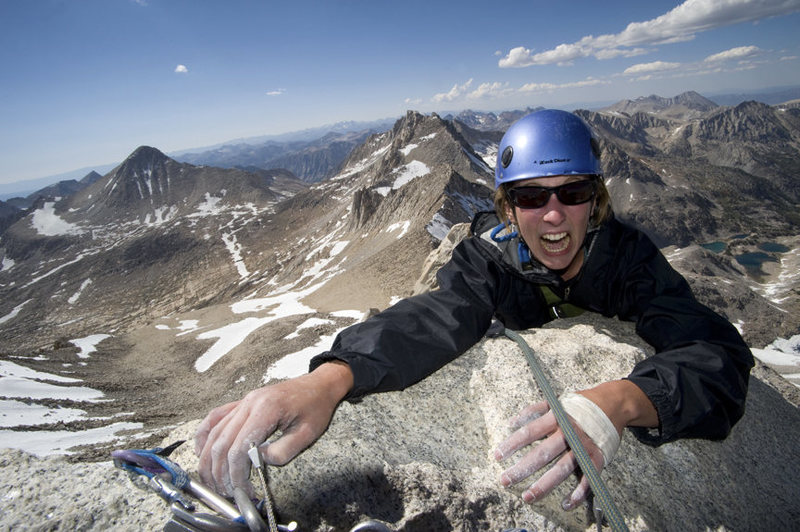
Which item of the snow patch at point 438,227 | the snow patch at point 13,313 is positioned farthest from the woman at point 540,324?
the snow patch at point 13,313

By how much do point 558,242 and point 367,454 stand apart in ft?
10.6

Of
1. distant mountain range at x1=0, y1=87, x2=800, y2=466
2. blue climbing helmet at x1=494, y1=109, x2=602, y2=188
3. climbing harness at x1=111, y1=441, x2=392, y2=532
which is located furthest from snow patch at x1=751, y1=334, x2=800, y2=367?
climbing harness at x1=111, y1=441, x2=392, y2=532

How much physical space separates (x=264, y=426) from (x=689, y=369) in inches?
138

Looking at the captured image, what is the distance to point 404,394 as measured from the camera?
395cm

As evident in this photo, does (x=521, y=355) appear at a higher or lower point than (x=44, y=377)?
higher

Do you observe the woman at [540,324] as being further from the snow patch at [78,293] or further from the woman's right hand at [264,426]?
the snow patch at [78,293]

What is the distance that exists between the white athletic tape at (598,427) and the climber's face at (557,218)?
202 centimetres

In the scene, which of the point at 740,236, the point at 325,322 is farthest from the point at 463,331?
the point at 740,236

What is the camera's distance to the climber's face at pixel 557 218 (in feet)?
14.6

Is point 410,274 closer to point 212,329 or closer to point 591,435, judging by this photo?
point 212,329

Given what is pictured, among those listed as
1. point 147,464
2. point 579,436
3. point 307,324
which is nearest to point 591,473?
point 579,436

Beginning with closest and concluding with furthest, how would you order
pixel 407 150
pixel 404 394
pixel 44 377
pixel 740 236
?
pixel 404 394
pixel 44 377
pixel 407 150
pixel 740 236

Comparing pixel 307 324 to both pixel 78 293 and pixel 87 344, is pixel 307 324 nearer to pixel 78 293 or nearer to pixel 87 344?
pixel 87 344

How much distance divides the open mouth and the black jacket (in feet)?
0.87
